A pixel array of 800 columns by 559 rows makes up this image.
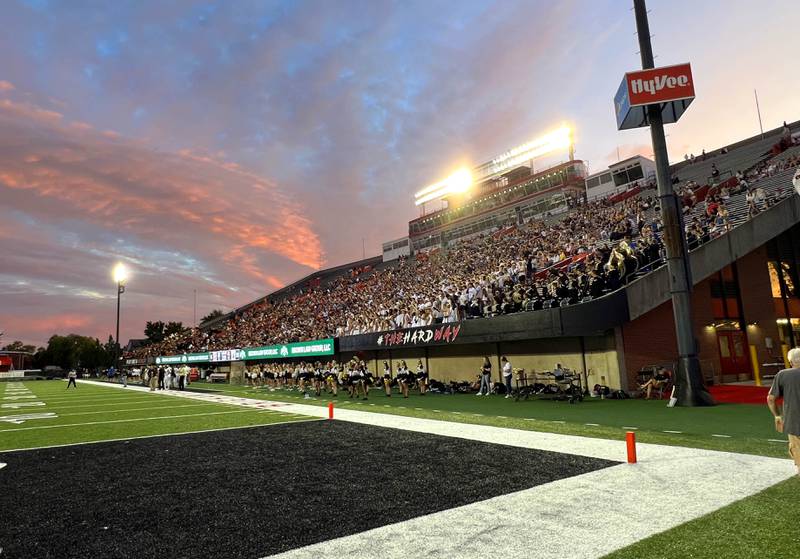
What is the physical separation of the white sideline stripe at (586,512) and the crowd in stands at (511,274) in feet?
40.0

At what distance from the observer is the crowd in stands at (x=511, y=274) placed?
65.7 ft

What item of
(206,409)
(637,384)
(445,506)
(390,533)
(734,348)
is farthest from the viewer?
(734,348)

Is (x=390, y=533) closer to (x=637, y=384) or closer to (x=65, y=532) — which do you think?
(x=65, y=532)

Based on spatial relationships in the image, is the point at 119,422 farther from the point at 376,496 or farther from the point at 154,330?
the point at 154,330

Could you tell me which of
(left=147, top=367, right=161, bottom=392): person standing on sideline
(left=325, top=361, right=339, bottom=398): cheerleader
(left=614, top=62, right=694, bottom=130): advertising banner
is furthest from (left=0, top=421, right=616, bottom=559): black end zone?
→ (left=147, top=367, right=161, bottom=392): person standing on sideline

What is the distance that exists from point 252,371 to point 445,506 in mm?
34607

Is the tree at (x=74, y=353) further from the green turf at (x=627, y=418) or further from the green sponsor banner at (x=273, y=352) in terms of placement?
the green turf at (x=627, y=418)

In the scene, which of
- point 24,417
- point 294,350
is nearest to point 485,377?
point 294,350

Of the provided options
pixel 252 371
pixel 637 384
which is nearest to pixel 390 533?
pixel 637 384

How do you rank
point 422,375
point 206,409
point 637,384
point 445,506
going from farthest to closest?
point 422,375
point 206,409
point 637,384
point 445,506

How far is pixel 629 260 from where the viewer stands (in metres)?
19.4

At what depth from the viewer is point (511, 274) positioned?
83.1 feet

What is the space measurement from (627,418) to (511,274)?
42.6 ft

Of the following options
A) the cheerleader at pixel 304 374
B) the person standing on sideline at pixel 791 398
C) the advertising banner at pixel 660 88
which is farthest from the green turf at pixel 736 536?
the cheerleader at pixel 304 374
